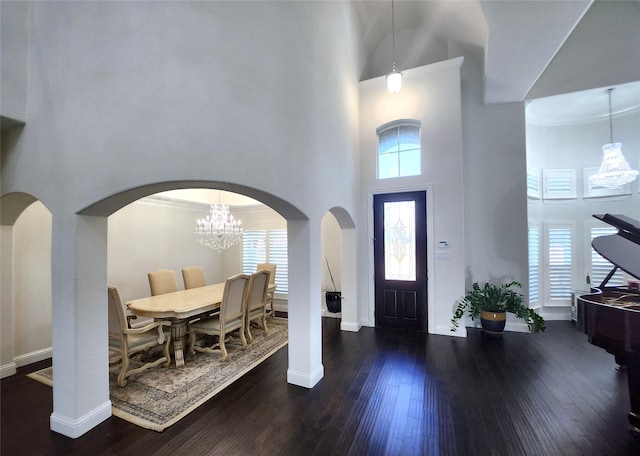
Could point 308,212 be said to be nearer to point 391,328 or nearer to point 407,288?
point 407,288

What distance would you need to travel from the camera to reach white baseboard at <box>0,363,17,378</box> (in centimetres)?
305

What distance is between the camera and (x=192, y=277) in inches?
196

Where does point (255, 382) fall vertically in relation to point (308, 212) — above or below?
below

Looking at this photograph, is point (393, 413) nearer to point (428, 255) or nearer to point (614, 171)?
point (428, 255)

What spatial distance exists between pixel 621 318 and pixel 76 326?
4.44 meters

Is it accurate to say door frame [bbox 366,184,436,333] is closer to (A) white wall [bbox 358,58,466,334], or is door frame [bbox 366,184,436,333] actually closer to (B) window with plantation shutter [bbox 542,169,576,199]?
(A) white wall [bbox 358,58,466,334]

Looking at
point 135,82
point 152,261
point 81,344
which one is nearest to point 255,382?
point 81,344

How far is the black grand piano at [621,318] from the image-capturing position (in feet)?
6.81

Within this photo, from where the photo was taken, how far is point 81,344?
2.21 meters

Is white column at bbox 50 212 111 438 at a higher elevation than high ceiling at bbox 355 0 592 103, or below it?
below

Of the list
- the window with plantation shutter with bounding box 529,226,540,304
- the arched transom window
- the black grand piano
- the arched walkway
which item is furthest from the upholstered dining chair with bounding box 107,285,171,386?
the window with plantation shutter with bounding box 529,226,540,304

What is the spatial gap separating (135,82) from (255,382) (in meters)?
3.12

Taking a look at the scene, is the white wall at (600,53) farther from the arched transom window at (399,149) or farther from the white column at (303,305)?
the white column at (303,305)

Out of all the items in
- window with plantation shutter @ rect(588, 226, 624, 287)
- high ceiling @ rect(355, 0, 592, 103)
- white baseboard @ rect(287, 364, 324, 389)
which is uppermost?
high ceiling @ rect(355, 0, 592, 103)
